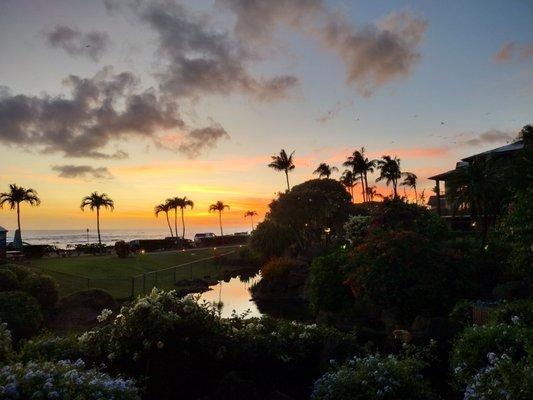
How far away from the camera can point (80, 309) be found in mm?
24375

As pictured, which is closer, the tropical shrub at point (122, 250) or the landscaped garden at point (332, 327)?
the landscaped garden at point (332, 327)

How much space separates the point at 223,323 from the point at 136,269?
34.6 m

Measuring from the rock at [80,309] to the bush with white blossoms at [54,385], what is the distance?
56.9 ft

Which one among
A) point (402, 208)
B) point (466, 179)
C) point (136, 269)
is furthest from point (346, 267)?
point (136, 269)

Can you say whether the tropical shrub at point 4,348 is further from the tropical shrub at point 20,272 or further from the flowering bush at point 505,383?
the tropical shrub at point 20,272

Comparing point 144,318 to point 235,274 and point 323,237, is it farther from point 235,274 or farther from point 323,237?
point 323,237

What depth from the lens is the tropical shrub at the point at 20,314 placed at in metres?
19.7

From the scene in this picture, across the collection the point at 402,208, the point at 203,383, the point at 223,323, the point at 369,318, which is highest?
the point at 402,208

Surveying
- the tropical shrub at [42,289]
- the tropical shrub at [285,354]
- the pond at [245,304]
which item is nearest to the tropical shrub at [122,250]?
the pond at [245,304]

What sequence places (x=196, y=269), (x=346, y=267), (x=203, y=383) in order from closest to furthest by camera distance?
(x=203, y=383) → (x=346, y=267) → (x=196, y=269)

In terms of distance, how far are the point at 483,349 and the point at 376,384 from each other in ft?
13.5

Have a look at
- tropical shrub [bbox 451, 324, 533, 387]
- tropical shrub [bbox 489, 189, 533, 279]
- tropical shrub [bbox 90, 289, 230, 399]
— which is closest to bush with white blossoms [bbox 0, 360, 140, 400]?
tropical shrub [bbox 90, 289, 230, 399]

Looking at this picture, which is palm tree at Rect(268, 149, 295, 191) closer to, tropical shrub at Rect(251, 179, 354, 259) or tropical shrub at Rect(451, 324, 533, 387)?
tropical shrub at Rect(251, 179, 354, 259)

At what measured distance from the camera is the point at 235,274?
5116 centimetres
